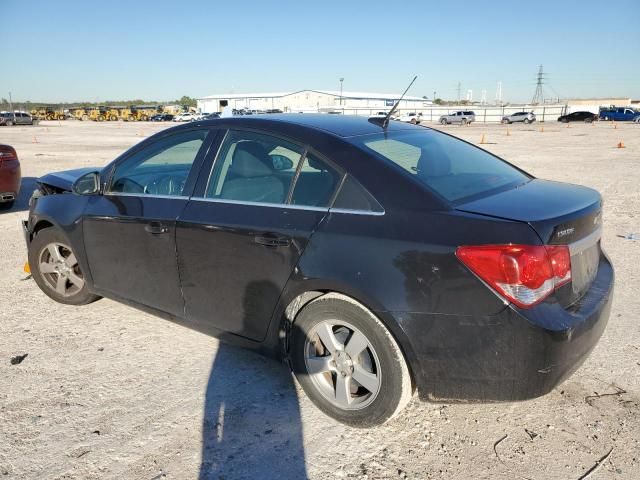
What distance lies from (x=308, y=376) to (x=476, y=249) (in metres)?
1.21

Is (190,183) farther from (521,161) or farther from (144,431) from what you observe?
(521,161)

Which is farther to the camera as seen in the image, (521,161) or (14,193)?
(521,161)

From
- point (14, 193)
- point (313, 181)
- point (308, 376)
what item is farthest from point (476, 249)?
point (14, 193)

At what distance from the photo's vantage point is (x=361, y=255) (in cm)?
253

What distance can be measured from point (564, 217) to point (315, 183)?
126 cm

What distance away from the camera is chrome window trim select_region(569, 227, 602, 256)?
2.45 meters

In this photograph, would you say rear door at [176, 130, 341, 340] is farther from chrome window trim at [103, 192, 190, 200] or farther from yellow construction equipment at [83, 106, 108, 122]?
yellow construction equipment at [83, 106, 108, 122]

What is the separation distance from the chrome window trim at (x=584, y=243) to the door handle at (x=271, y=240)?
4.61ft

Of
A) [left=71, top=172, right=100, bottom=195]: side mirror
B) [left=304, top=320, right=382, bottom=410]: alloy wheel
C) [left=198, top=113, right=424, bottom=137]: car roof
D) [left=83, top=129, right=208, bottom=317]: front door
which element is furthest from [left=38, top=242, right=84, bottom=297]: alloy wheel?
[left=304, top=320, right=382, bottom=410]: alloy wheel

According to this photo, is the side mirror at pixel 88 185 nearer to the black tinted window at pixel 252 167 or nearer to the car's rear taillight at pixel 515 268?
the black tinted window at pixel 252 167

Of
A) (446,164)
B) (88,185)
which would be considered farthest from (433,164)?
(88,185)

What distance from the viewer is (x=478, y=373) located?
7.73 ft

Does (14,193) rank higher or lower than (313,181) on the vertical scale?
lower

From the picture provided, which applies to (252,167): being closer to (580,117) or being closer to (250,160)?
(250,160)
